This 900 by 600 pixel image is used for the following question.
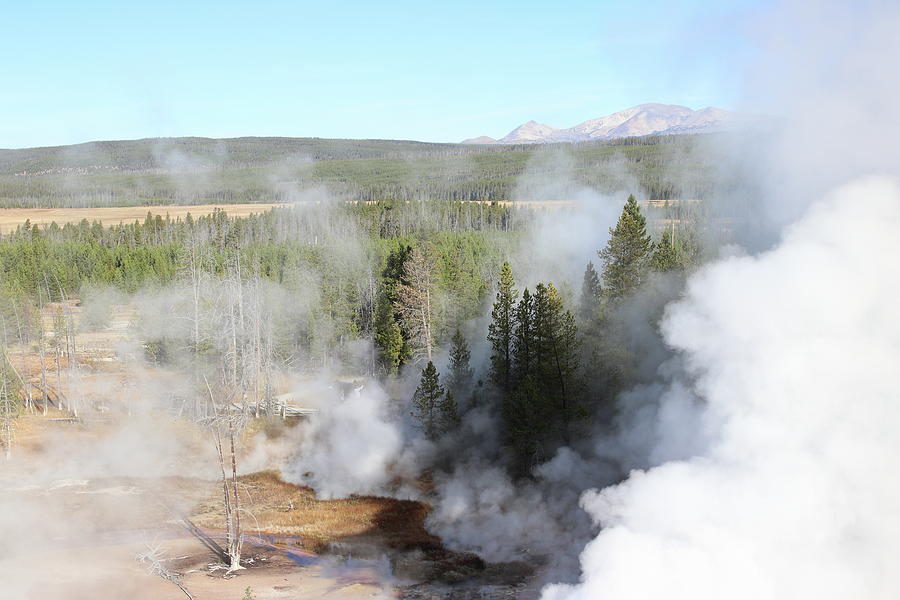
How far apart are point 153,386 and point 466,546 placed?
29.1m

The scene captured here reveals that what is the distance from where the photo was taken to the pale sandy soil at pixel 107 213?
130000mm

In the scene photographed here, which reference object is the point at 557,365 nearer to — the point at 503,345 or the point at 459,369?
the point at 503,345

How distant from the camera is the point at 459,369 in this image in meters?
34.9

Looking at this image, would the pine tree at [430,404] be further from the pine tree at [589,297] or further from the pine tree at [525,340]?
the pine tree at [589,297]

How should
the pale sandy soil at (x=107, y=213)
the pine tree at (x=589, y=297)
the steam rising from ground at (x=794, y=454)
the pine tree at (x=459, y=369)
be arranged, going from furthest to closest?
the pale sandy soil at (x=107, y=213) → the pine tree at (x=459, y=369) → the pine tree at (x=589, y=297) → the steam rising from ground at (x=794, y=454)

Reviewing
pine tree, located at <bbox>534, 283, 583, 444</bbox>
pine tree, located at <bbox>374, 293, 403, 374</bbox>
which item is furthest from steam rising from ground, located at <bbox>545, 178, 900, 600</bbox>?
pine tree, located at <bbox>374, 293, 403, 374</bbox>

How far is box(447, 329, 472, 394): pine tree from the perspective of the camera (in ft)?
113

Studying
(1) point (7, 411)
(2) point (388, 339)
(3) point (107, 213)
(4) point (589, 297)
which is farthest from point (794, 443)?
(3) point (107, 213)

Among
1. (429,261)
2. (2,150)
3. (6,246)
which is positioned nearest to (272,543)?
(429,261)

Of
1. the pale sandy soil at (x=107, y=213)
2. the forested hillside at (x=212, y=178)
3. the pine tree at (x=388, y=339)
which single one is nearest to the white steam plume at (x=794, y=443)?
the pine tree at (x=388, y=339)

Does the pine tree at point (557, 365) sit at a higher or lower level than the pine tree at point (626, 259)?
lower

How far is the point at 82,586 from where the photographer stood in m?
23.3

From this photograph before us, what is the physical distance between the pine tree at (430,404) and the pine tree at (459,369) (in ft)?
5.16

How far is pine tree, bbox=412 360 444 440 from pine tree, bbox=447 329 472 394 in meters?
1.57
